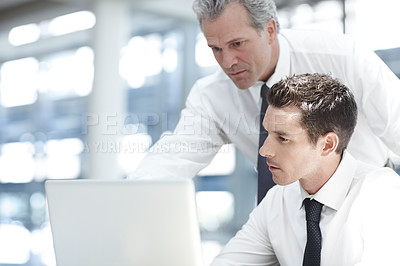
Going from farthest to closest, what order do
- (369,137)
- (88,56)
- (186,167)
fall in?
(88,56)
(186,167)
(369,137)

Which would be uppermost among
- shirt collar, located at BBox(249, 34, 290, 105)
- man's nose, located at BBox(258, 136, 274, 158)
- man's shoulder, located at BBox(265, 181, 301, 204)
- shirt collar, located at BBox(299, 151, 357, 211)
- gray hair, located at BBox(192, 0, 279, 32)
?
gray hair, located at BBox(192, 0, 279, 32)

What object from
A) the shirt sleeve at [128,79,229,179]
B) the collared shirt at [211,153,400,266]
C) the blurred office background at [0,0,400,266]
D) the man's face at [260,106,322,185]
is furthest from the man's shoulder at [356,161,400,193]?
the blurred office background at [0,0,400,266]

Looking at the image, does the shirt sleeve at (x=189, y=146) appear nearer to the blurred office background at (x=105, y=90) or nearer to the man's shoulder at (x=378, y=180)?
the man's shoulder at (x=378, y=180)

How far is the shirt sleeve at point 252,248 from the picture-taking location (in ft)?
5.65

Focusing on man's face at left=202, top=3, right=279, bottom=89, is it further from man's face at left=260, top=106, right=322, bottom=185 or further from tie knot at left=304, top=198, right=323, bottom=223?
tie knot at left=304, top=198, right=323, bottom=223

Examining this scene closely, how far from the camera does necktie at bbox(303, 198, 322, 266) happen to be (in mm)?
1514

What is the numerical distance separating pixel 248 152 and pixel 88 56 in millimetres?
4216

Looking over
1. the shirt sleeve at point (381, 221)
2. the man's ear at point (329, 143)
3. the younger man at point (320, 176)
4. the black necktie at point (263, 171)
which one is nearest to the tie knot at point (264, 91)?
the black necktie at point (263, 171)

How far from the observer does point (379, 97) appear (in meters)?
1.85

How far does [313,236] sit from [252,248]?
0.86 ft

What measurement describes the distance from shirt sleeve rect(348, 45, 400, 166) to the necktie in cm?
44

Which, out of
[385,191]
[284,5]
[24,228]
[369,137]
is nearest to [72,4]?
[284,5]

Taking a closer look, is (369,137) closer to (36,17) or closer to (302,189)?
(302,189)

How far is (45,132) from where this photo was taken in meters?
6.54
